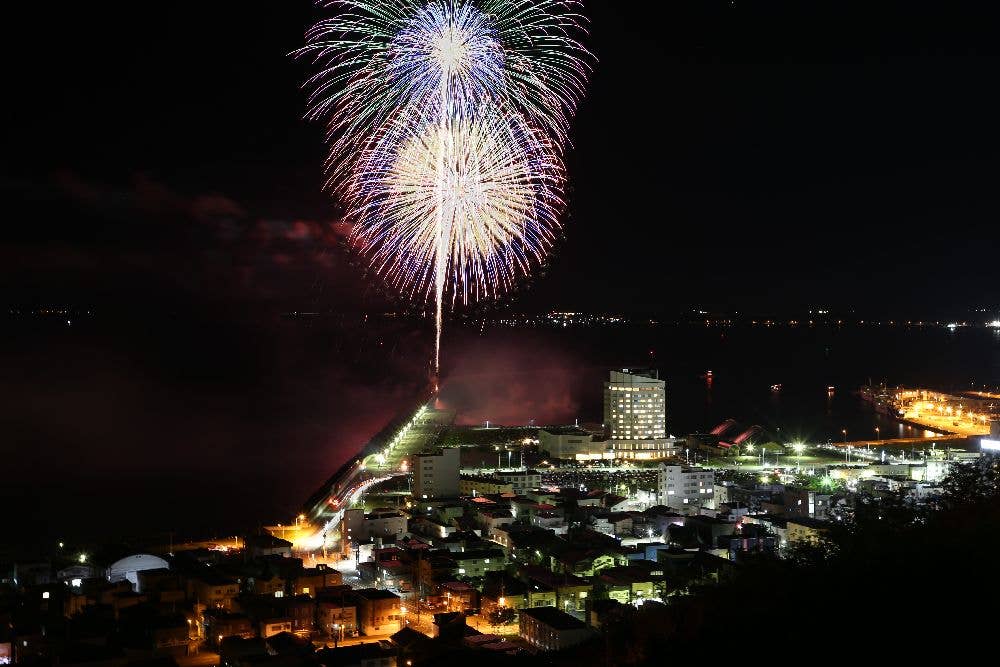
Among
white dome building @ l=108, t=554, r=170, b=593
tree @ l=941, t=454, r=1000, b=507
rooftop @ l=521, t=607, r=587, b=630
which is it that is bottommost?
rooftop @ l=521, t=607, r=587, b=630

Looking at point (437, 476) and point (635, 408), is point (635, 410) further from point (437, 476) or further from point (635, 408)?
point (437, 476)

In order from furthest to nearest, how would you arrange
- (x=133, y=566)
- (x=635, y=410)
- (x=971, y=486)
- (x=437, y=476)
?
(x=635, y=410) → (x=437, y=476) → (x=133, y=566) → (x=971, y=486)

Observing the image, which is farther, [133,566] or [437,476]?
[437,476]

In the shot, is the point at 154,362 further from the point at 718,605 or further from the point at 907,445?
the point at 718,605

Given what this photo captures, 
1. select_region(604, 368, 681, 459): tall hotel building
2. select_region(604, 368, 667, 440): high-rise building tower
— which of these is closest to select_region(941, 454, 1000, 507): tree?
select_region(604, 368, 681, 459): tall hotel building

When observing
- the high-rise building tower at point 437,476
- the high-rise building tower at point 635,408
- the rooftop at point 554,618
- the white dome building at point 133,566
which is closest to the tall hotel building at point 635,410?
the high-rise building tower at point 635,408

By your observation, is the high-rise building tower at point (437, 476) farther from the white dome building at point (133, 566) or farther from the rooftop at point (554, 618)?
the rooftop at point (554, 618)

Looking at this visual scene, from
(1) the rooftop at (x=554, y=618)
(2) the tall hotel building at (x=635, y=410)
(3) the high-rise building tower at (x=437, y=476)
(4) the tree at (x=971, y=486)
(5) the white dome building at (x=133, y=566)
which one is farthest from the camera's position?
(2) the tall hotel building at (x=635, y=410)

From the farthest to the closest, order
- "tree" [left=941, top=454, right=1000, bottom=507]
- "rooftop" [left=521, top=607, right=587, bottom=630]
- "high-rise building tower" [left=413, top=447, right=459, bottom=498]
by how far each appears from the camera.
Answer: "high-rise building tower" [left=413, top=447, right=459, bottom=498] < "rooftop" [left=521, top=607, right=587, bottom=630] < "tree" [left=941, top=454, right=1000, bottom=507]

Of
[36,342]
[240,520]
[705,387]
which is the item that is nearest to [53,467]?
[240,520]

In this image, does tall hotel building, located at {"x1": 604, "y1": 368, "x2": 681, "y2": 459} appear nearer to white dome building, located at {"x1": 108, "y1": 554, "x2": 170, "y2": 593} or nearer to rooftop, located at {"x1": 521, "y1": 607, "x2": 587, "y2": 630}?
white dome building, located at {"x1": 108, "y1": 554, "x2": 170, "y2": 593}

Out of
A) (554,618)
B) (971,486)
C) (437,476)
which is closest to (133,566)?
(554,618)
